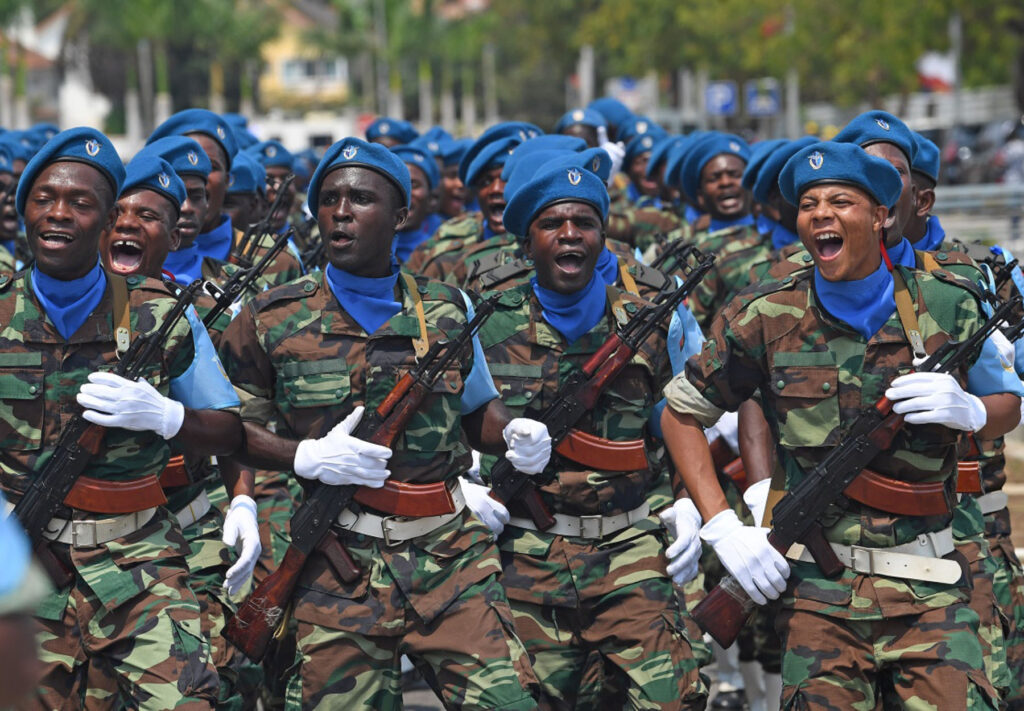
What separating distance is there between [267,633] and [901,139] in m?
2.94

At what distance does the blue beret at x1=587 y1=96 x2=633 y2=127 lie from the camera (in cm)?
1379

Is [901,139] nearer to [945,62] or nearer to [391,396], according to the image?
[391,396]

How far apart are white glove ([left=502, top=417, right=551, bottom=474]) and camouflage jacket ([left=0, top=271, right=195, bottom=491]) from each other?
1256 millimetres

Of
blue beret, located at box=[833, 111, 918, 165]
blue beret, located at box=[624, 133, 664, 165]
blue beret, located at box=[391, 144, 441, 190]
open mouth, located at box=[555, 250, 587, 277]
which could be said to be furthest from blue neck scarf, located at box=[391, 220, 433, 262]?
blue beret, located at box=[833, 111, 918, 165]

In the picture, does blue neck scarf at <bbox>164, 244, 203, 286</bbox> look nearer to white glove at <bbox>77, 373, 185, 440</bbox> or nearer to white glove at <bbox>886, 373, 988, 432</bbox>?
white glove at <bbox>77, 373, 185, 440</bbox>

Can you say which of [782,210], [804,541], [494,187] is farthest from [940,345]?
[494,187]

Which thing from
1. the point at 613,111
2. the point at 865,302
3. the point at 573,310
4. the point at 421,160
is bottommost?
the point at 573,310

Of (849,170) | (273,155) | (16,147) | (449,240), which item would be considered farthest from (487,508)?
(16,147)

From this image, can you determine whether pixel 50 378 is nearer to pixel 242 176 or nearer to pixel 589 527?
pixel 589 527

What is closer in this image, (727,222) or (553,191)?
(553,191)

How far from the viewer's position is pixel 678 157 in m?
11.1

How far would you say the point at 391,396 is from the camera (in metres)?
5.56

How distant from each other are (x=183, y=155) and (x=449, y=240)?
2488mm

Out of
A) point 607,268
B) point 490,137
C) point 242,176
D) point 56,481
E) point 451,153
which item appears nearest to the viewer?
point 56,481
